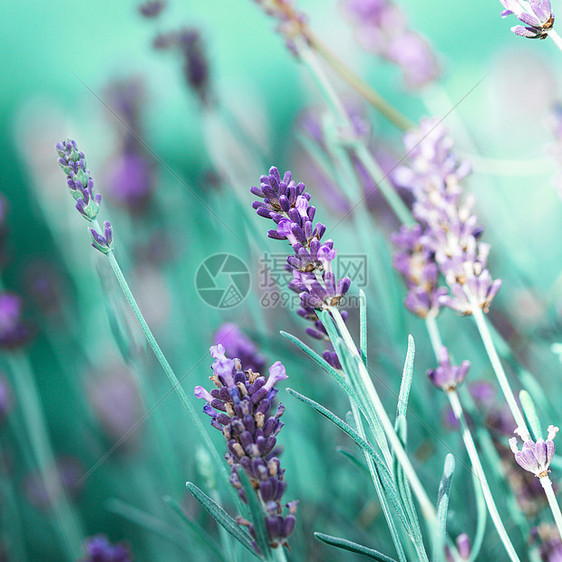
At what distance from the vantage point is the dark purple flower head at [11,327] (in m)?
0.87

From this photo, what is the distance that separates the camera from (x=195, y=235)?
1.09 meters

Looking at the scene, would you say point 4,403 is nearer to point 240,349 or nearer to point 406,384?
point 240,349

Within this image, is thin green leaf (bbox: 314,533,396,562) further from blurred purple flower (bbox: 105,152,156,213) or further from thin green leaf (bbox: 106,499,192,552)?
blurred purple flower (bbox: 105,152,156,213)

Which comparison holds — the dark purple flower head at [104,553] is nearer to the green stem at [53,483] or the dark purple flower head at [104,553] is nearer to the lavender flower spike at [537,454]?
the green stem at [53,483]

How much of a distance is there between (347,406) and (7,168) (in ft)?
4.59

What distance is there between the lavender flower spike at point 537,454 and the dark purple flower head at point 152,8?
806mm

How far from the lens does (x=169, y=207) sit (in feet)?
3.85

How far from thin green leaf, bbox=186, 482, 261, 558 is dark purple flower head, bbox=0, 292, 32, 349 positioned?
1.98 ft

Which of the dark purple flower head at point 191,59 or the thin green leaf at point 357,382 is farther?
the dark purple flower head at point 191,59

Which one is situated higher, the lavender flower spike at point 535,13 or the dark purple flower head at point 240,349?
the lavender flower spike at point 535,13

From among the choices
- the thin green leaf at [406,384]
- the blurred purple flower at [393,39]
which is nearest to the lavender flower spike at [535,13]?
the thin green leaf at [406,384]

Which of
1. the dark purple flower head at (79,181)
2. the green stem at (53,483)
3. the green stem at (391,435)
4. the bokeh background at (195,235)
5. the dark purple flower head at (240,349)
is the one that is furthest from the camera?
the green stem at (53,483)

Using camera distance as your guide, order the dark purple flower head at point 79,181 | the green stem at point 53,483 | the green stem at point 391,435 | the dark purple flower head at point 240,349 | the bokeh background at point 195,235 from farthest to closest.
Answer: the green stem at point 53,483
the bokeh background at point 195,235
the dark purple flower head at point 240,349
the dark purple flower head at point 79,181
the green stem at point 391,435

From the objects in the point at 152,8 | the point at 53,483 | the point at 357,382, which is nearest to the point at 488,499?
the point at 357,382
